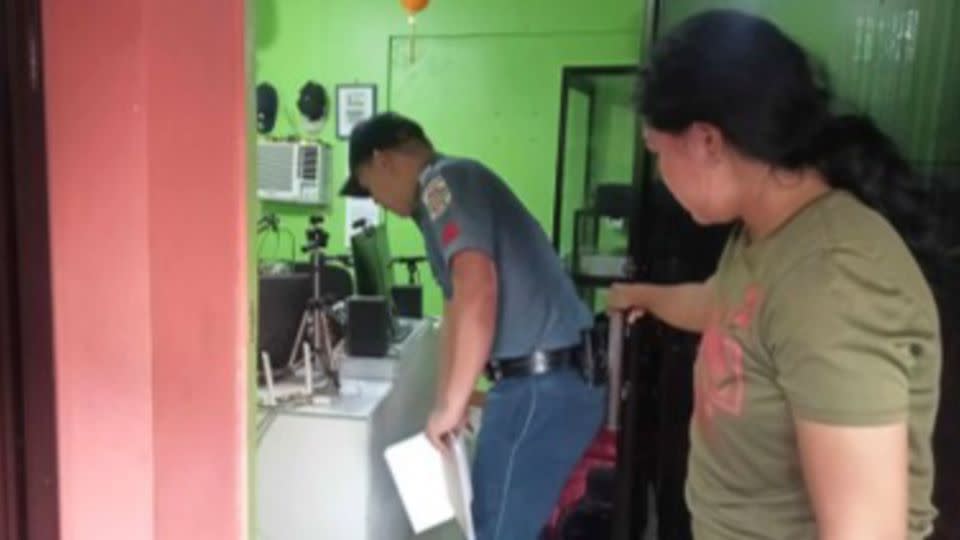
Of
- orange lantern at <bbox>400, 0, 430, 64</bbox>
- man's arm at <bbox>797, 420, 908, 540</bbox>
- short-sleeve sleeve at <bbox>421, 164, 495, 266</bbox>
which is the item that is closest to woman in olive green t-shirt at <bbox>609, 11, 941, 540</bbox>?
man's arm at <bbox>797, 420, 908, 540</bbox>

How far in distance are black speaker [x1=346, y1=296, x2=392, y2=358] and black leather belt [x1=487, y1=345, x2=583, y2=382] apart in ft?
1.42

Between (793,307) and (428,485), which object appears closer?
(793,307)

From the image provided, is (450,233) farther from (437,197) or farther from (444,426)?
(444,426)

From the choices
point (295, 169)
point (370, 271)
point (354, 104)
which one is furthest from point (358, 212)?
point (370, 271)

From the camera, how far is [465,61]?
3.93 m

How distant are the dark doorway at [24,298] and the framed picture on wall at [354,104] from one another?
328cm

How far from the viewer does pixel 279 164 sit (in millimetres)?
4066

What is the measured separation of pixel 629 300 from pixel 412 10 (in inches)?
90.9

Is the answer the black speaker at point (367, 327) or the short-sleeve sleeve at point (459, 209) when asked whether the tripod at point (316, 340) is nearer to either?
the black speaker at point (367, 327)

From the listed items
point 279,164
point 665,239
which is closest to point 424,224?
point 665,239

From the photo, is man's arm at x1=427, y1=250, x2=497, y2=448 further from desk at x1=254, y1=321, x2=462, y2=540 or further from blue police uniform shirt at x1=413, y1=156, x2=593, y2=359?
desk at x1=254, y1=321, x2=462, y2=540

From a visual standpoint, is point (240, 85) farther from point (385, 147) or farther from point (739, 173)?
point (385, 147)

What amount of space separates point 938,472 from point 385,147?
52.6 inches

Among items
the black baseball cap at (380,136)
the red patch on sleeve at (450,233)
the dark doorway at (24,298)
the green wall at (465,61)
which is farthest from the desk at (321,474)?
the green wall at (465,61)
